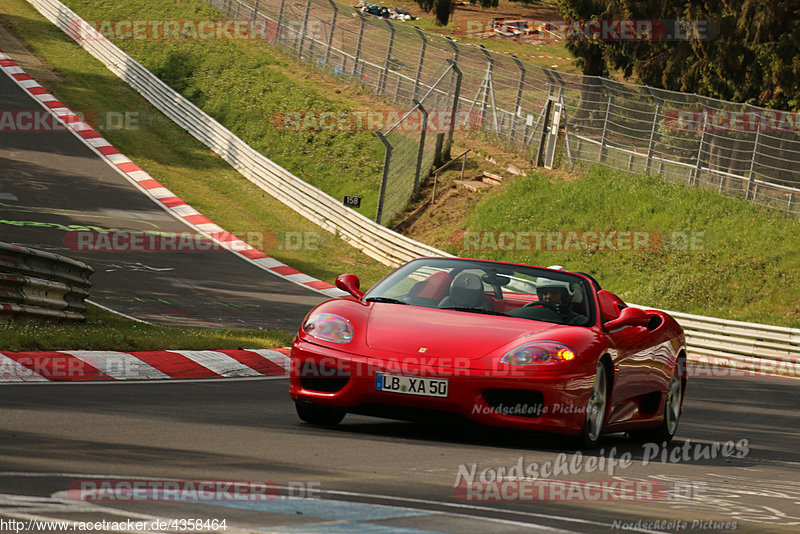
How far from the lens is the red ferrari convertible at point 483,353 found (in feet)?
23.4

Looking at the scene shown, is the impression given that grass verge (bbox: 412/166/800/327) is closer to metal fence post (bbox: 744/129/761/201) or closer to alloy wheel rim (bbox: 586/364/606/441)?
metal fence post (bbox: 744/129/761/201)

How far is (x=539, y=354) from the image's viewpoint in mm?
7273

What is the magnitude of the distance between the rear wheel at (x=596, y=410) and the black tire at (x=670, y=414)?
122cm

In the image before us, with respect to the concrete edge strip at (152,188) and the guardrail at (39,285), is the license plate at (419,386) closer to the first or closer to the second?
the guardrail at (39,285)

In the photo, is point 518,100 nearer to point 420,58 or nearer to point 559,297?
point 420,58

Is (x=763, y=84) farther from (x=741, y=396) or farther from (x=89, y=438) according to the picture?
(x=89, y=438)

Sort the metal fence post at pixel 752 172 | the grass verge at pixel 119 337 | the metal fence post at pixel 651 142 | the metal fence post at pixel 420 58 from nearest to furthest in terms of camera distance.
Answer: the grass verge at pixel 119 337 < the metal fence post at pixel 752 172 < the metal fence post at pixel 651 142 < the metal fence post at pixel 420 58

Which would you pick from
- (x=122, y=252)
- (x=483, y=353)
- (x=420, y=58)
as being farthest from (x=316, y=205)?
(x=483, y=353)

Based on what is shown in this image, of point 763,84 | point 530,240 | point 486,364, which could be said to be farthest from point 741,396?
point 763,84

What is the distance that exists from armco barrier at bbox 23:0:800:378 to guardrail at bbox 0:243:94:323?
1218 centimetres

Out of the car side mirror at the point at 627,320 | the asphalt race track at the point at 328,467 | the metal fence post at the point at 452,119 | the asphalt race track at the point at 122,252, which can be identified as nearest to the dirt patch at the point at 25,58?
the asphalt race track at the point at 122,252

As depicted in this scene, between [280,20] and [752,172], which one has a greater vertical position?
[280,20]

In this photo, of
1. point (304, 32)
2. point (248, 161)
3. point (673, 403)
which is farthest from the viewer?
point (304, 32)

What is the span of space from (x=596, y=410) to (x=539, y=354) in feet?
2.35
